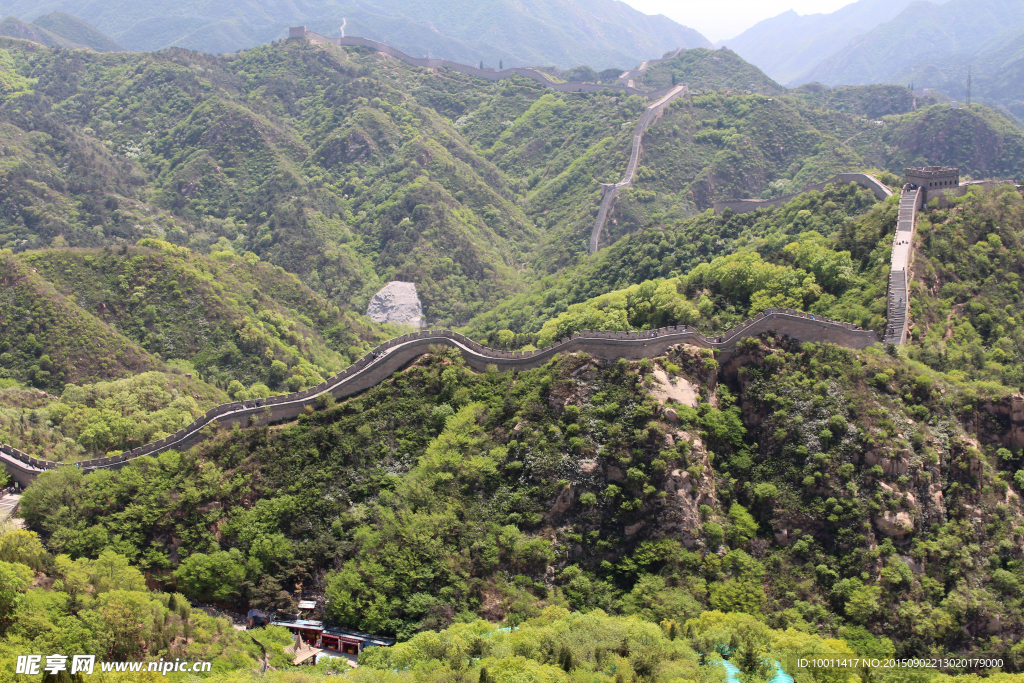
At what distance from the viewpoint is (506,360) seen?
66.5 m

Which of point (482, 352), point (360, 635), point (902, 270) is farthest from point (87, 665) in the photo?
point (902, 270)

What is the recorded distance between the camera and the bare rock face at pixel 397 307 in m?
127

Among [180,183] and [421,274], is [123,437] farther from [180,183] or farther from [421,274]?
[180,183]

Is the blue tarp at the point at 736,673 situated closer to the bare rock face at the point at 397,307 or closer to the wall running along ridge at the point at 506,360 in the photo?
the wall running along ridge at the point at 506,360

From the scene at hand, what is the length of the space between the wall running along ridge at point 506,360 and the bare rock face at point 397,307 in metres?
59.1

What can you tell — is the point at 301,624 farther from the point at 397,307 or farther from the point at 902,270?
the point at 397,307

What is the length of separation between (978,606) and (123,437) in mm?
61360

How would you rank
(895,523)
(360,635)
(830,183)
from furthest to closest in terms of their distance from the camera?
(830,183) < (895,523) < (360,635)

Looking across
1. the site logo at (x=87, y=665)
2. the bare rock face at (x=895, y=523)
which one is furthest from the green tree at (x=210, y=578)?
the bare rock face at (x=895, y=523)

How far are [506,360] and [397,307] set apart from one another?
63797mm

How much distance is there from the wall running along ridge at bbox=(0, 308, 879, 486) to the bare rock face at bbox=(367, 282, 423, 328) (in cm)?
5912

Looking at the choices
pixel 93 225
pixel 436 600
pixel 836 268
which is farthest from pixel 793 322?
pixel 93 225

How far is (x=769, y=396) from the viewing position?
2420 inches

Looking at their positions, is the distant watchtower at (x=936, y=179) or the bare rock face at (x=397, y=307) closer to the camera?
the distant watchtower at (x=936, y=179)
